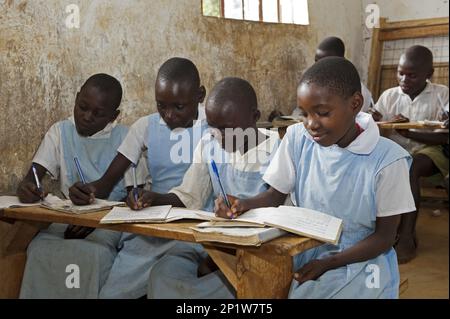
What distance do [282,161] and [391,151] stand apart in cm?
34

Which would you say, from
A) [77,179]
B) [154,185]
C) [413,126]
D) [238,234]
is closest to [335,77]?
[238,234]

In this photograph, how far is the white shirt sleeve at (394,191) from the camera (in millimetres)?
1489

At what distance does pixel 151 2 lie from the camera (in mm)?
2727

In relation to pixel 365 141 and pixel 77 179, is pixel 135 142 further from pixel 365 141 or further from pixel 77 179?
pixel 365 141

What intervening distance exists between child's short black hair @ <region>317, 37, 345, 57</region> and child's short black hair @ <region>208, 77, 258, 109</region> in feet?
4.05

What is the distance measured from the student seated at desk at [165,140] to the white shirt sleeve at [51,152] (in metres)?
0.22

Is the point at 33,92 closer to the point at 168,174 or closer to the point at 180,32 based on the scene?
the point at 168,174

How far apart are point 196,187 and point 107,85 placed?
686 mm

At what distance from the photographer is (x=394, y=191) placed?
1.50 meters

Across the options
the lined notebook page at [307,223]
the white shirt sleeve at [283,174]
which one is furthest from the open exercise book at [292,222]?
the white shirt sleeve at [283,174]

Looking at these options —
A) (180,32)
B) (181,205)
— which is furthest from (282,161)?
(180,32)

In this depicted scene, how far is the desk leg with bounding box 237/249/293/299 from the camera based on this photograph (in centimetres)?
131
